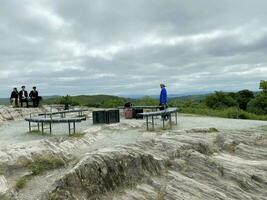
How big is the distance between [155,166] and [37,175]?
3310 millimetres

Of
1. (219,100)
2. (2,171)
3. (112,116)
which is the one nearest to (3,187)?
(2,171)

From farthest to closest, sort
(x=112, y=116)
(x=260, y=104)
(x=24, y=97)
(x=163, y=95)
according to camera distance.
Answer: (x=260, y=104) → (x=24, y=97) → (x=163, y=95) → (x=112, y=116)

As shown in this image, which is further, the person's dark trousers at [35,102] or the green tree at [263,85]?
the green tree at [263,85]

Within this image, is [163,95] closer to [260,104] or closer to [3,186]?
[3,186]

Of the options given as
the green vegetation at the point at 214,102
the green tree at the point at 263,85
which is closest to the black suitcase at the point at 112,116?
the green vegetation at the point at 214,102

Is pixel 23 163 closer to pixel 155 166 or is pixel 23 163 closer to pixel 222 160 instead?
pixel 155 166

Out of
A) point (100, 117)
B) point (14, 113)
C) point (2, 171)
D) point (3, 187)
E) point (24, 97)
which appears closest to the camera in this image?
point (3, 187)

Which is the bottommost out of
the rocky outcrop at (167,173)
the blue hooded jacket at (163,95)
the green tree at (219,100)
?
the rocky outcrop at (167,173)

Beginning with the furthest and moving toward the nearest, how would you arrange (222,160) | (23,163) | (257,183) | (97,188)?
(222,160) < (257,183) < (23,163) < (97,188)

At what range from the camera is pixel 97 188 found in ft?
30.6

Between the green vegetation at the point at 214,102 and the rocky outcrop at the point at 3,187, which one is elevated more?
the green vegetation at the point at 214,102

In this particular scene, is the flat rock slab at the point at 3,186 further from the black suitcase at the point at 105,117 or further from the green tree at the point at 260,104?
the green tree at the point at 260,104

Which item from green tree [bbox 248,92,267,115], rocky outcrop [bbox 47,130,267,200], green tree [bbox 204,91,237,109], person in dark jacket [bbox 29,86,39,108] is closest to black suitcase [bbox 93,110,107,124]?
rocky outcrop [bbox 47,130,267,200]

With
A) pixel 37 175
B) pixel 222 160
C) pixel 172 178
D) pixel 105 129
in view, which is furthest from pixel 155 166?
pixel 105 129
